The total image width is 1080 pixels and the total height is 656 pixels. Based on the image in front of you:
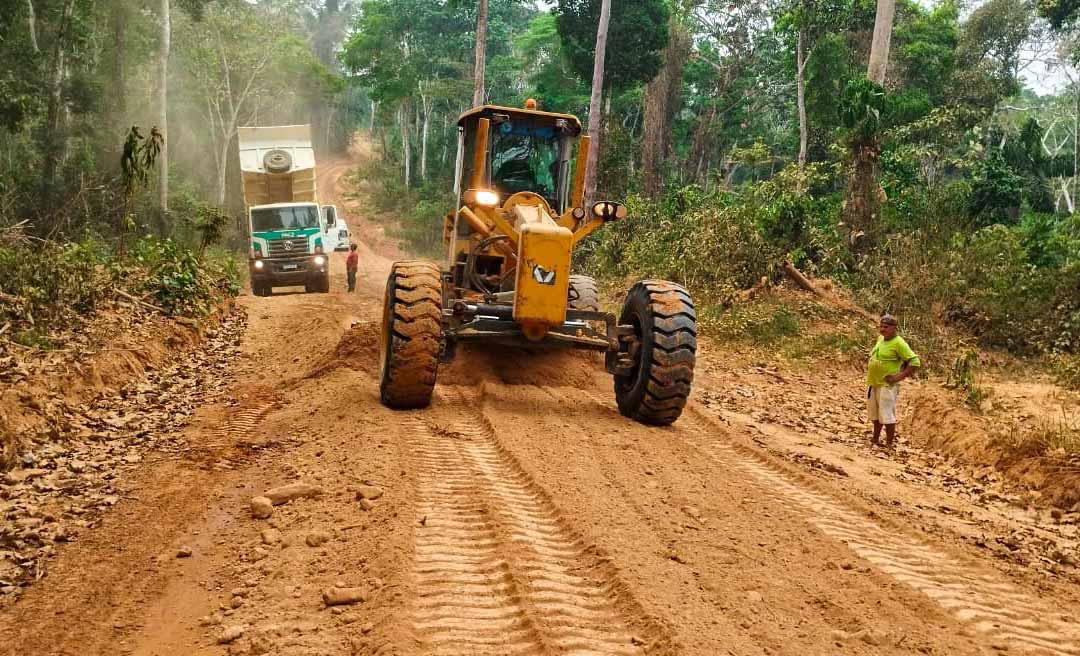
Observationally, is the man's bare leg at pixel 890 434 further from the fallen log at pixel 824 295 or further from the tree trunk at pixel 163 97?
the tree trunk at pixel 163 97

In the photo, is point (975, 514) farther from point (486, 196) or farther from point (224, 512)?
point (224, 512)

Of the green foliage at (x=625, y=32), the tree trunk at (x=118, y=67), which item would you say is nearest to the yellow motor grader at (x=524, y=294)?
the green foliage at (x=625, y=32)

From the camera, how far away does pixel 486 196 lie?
8.42 meters

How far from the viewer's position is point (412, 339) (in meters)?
7.72

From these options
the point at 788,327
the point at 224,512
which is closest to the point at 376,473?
the point at 224,512

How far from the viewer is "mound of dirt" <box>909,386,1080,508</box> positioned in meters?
7.73

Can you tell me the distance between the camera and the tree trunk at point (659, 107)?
92.2 feet

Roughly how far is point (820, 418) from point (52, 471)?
7790mm

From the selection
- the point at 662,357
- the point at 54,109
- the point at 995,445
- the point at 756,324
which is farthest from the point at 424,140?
the point at 995,445

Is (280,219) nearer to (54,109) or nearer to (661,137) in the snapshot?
(54,109)

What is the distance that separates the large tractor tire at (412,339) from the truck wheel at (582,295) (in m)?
2.79

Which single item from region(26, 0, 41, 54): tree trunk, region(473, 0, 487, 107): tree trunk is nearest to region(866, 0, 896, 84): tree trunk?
region(473, 0, 487, 107): tree trunk

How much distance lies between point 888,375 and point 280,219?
1551 centimetres

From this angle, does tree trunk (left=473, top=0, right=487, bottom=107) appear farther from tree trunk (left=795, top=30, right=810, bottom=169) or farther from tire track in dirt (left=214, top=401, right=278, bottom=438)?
tire track in dirt (left=214, top=401, right=278, bottom=438)
